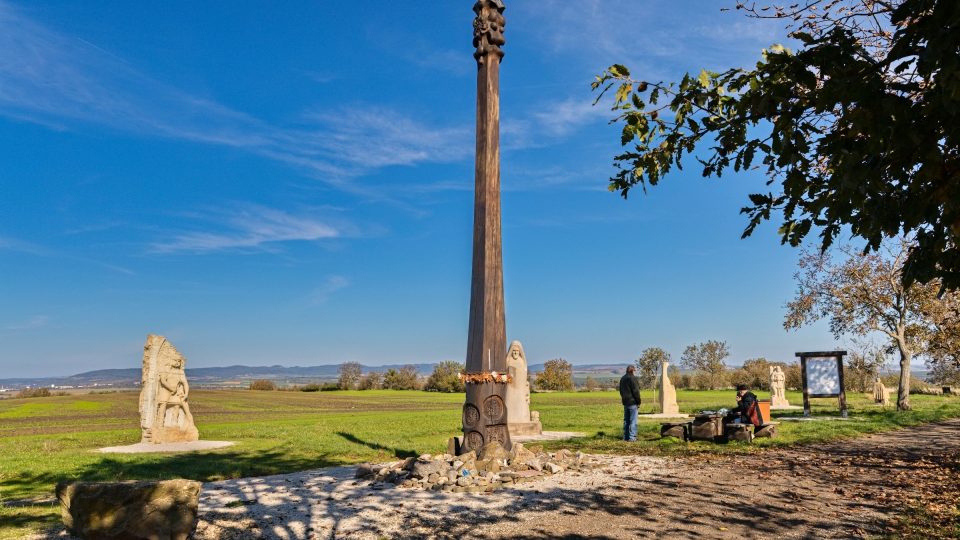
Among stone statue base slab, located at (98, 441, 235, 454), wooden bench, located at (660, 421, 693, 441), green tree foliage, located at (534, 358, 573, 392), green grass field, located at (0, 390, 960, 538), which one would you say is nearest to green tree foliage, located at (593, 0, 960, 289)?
green grass field, located at (0, 390, 960, 538)

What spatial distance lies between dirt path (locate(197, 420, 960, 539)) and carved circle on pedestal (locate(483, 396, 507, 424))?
1478 mm

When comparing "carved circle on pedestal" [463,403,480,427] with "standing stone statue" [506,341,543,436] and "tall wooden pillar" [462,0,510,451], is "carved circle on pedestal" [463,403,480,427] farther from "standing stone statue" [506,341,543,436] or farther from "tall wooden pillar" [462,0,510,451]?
"standing stone statue" [506,341,543,436]

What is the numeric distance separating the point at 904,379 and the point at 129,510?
2942 centimetres

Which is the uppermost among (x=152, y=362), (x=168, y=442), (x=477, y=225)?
(x=477, y=225)

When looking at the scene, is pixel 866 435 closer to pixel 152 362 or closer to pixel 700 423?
pixel 700 423

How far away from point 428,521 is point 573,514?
5.66 ft

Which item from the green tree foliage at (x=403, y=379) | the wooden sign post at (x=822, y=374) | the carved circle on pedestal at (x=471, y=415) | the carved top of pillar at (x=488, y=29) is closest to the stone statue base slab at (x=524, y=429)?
the carved circle on pedestal at (x=471, y=415)

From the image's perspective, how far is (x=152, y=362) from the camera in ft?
52.7

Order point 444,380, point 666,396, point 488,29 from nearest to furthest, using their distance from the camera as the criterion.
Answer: point 488,29
point 666,396
point 444,380

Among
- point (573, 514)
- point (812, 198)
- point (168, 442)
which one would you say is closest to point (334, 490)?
point (573, 514)

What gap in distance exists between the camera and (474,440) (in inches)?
428

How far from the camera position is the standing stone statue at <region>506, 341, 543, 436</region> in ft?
56.1

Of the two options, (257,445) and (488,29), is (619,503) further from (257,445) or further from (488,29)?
(257,445)

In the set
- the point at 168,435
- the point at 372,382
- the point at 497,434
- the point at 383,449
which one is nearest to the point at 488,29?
the point at 497,434
